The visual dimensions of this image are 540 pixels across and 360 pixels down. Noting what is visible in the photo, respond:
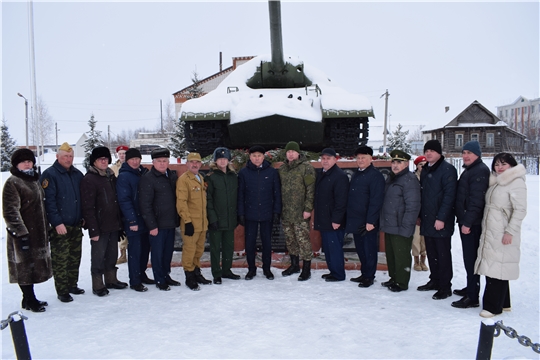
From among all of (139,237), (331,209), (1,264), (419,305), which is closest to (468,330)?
(419,305)

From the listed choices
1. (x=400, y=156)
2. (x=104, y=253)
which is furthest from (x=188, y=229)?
(x=400, y=156)

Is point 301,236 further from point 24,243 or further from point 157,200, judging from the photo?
point 24,243

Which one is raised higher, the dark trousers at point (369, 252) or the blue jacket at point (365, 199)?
the blue jacket at point (365, 199)

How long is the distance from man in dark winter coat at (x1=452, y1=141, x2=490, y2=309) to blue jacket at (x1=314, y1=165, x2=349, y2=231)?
1241 mm

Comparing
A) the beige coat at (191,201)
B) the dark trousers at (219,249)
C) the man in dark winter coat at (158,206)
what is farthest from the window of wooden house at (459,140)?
the man in dark winter coat at (158,206)

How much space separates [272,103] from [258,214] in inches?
116

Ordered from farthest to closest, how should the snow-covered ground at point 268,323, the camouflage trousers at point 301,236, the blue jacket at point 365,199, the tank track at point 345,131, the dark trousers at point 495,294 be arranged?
the tank track at point 345,131 → the camouflage trousers at point 301,236 → the blue jacket at point 365,199 → the dark trousers at point 495,294 → the snow-covered ground at point 268,323

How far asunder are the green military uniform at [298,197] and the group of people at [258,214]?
13 millimetres

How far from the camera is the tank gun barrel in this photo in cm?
711

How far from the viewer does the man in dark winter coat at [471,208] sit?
13.5 feet

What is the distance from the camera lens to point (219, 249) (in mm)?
5129

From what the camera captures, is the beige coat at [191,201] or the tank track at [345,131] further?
the tank track at [345,131]

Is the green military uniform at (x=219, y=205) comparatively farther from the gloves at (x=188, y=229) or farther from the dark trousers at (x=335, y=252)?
the dark trousers at (x=335, y=252)

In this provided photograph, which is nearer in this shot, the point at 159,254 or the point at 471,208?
the point at 471,208
